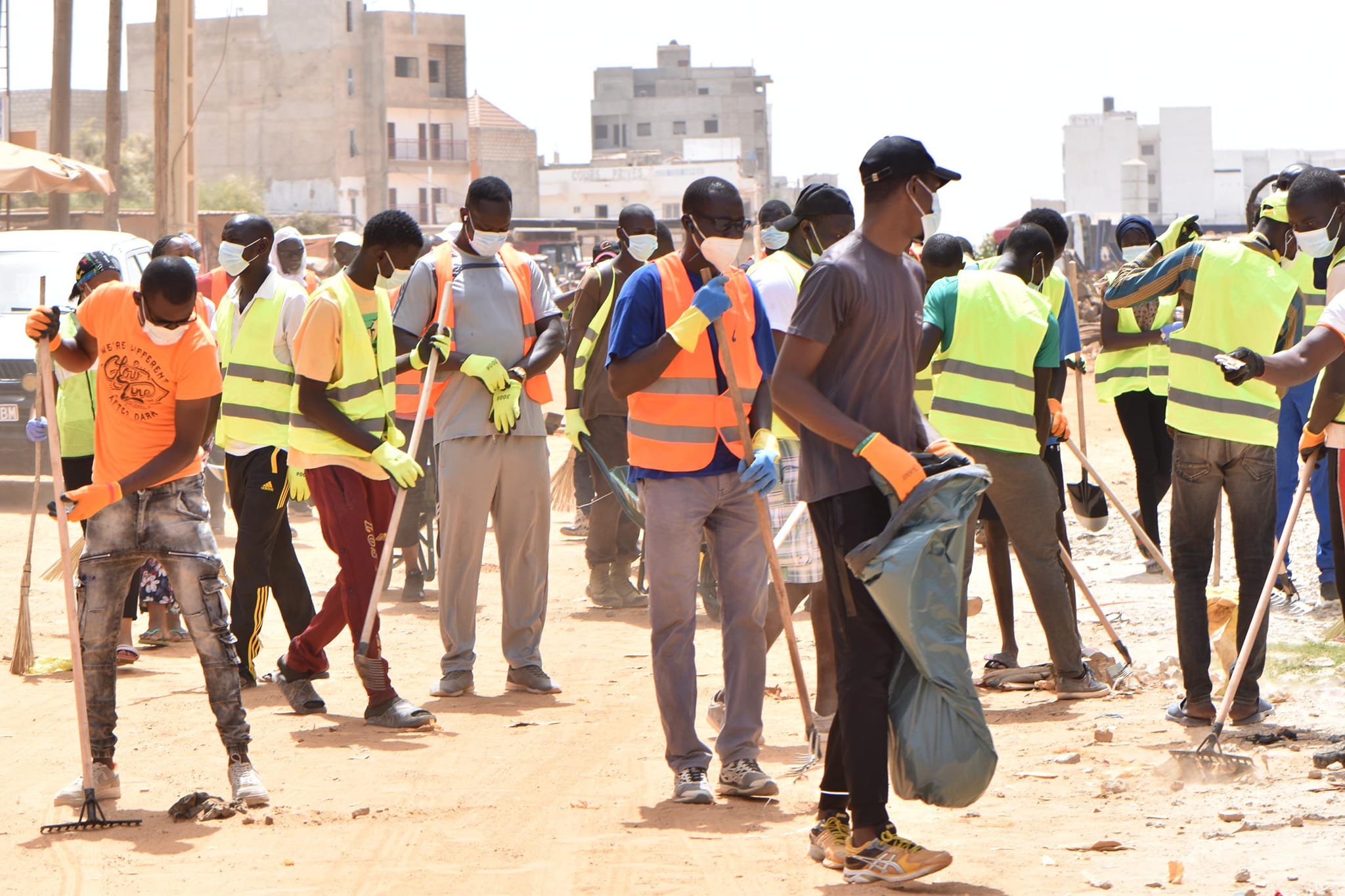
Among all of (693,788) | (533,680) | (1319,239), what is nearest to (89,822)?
(693,788)

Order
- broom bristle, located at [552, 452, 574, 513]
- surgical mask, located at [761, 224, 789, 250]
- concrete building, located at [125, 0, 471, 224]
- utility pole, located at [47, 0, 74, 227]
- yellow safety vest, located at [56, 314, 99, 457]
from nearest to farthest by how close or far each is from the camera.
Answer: yellow safety vest, located at [56, 314, 99, 457], surgical mask, located at [761, 224, 789, 250], broom bristle, located at [552, 452, 574, 513], utility pole, located at [47, 0, 74, 227], concrete building, located at [125, 0, 471, 224]

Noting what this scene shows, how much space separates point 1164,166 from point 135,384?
72336 mm

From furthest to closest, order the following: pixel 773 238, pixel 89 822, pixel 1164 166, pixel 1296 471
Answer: pixel 1164 166 < pixel 1296 471 < pixel 773 238 < pixel 89 822

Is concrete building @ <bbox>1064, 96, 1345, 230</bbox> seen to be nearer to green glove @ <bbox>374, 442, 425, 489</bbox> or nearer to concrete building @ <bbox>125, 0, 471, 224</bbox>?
concrete building @ <bbox>125, 0, 471, 224</bbox>

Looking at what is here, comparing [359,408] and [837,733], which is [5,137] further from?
[837,733]

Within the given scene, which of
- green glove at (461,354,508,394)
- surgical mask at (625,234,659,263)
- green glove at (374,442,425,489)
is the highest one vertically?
surgical mask at (625,234,659,263)

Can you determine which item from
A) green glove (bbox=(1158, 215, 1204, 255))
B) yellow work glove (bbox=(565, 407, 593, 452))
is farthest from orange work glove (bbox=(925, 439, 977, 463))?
yellow work glove (bbox=(565, 407, 593, 452))

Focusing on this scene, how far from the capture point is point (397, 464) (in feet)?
22.7

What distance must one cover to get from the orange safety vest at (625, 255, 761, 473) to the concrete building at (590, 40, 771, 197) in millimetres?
93088

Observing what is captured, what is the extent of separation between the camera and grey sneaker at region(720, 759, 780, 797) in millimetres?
5742

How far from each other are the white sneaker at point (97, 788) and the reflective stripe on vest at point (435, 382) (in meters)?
2.54

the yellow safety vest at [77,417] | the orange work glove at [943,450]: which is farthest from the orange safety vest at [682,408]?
the yellow safety vest at [77,417]

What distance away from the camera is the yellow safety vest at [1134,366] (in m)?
10.4

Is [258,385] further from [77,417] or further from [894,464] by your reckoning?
[894,464]
